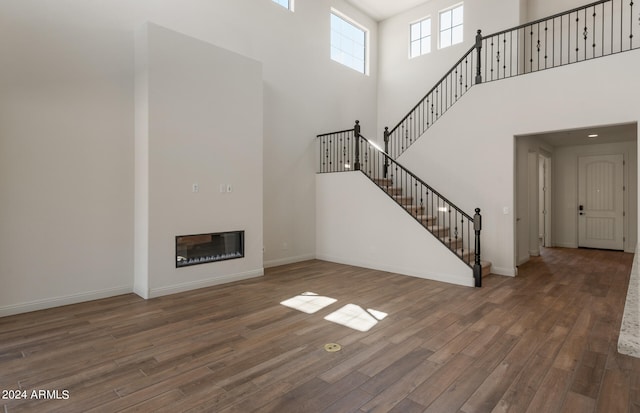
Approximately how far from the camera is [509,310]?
171 inches

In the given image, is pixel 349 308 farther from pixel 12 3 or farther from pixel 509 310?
pixel 12 3

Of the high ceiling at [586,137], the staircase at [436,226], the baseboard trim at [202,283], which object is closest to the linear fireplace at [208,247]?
the baseboard trim at [202,283]

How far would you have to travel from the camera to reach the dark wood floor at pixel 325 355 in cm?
242

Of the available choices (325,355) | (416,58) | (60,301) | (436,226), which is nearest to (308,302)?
(325,355)

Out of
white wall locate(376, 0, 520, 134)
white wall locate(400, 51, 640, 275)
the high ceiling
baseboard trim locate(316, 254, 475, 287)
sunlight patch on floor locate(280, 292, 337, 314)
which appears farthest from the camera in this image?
white wall locate(376, 0, 520, 134)

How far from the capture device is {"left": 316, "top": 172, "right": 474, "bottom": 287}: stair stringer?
5965mm

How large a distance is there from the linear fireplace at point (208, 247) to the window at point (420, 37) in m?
6.99

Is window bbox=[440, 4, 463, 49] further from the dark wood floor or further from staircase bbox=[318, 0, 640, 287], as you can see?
the dark wood floor

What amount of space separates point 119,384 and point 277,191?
16.5ft

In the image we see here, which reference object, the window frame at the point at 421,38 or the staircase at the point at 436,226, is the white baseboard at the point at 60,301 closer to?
the staircase at the point at 436,226

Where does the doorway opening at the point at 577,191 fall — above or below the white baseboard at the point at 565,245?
above

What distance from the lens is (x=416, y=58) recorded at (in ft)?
30.2

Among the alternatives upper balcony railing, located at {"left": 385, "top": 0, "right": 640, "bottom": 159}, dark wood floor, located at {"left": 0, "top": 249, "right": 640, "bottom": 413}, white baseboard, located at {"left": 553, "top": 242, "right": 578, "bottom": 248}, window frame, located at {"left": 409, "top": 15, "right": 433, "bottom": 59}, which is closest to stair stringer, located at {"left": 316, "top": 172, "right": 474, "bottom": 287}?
dark wood floor, located at {"left": 0, "top": 249, "right": 640, "bottom": 413}

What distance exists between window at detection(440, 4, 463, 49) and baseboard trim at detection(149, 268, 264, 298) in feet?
24.1
